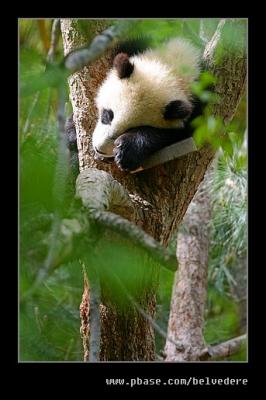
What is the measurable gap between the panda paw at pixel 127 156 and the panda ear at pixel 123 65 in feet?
1.43

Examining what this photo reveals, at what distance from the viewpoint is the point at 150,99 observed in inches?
133

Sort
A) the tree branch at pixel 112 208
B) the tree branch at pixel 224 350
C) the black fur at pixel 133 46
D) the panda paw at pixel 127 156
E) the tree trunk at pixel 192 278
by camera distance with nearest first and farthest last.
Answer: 1. the tree branch at pixel 112 208
2. the panda paw at pixel 127 156
3. the black fur at pixel 133 46
4. the tree branch at pixel 224 350
5. the tree trunk at pixel 192 278

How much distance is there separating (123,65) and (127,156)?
58 cm

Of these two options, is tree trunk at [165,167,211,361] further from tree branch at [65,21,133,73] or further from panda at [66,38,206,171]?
tree branch at [65,21,133,73]

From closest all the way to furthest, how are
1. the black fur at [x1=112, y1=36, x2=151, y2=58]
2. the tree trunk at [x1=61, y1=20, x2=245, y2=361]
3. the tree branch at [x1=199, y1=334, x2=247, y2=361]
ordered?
the tree trunk at [x1=61, y1=20, x2=245, y2=361] < the black fur at [x1=112, y1=36, x2=151, y2=58] < the tree branch at [x1=199, y1=334, x2=247, y2=361]

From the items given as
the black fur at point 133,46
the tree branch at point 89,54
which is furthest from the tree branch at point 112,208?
the black fur at point 133,46

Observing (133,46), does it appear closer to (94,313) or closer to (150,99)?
(150,99)

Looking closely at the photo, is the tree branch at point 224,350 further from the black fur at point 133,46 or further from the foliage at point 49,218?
the black fur at point 133,46

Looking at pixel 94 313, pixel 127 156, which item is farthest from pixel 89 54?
pixel 127 156

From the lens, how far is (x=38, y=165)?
1.52 m

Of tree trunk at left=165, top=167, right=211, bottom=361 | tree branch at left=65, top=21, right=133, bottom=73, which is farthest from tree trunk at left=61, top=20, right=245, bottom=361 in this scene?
tree trunk at left=165, top=167, right=211, bottom=361

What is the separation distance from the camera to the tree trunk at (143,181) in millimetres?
2840

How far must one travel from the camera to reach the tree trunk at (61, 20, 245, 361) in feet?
9.32

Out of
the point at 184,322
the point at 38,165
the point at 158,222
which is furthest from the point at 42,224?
the point at 184,322
